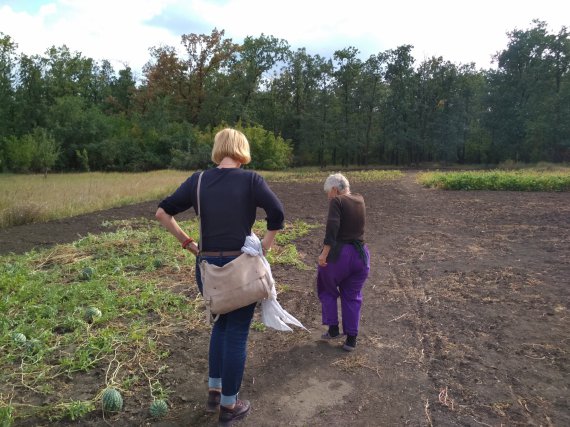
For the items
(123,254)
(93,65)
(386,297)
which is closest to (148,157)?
(93,65)

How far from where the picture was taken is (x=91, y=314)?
4.50 metres

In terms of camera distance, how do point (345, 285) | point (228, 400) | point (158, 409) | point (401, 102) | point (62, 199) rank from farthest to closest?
point (401, 102) → point (62, 199) → point (345, 285) → point (158, 409) → point (228, 400)

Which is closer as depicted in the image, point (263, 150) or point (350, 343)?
point (350, 343)

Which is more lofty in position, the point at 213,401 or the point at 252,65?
the point at 252,65

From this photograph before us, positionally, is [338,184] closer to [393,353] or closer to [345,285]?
[345,285]

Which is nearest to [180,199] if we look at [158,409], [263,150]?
[158,409]

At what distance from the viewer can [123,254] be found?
739 centimetres

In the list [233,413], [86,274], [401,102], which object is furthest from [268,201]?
[401,102]

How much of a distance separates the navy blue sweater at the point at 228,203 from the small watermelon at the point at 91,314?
2.22 metres

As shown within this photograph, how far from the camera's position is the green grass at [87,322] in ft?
11.0

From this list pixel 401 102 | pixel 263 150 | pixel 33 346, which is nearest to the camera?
pixel 33 346

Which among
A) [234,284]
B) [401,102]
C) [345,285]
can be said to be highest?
[401,102]

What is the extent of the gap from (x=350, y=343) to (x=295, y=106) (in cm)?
5283

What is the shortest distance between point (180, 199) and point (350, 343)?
230cm
